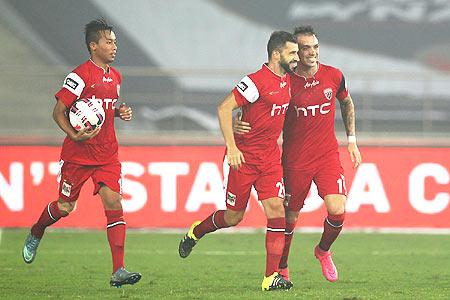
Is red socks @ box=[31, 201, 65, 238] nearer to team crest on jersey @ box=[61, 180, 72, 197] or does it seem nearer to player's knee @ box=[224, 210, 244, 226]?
team crest on jersey @ box=[61, 180, 72, 197]

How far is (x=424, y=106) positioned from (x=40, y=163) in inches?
269

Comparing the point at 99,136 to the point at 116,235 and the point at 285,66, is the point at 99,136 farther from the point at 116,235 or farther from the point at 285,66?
the point at 285,66

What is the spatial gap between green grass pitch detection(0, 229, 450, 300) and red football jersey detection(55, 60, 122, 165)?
1.00 metres

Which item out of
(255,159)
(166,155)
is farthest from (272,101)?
(166,155)

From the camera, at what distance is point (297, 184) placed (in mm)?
9328

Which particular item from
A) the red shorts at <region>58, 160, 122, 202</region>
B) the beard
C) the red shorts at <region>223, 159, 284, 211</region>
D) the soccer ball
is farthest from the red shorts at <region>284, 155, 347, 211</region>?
the soccer ball

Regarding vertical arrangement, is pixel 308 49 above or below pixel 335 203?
above

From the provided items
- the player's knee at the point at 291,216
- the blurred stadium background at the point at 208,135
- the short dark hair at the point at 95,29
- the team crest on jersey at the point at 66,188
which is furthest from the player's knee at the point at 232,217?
the short dark hair at the point at 95,29

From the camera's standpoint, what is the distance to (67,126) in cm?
877

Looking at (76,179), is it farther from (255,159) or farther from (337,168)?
(337,168)

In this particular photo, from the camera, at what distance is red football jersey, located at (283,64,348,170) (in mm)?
9156

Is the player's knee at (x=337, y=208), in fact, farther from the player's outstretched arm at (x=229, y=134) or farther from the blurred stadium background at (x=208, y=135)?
the player's outstretched arm at (x=229, y=134)

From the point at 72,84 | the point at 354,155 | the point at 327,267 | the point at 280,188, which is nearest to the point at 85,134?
the point at 72,84

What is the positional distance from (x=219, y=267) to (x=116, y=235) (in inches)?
94.2
